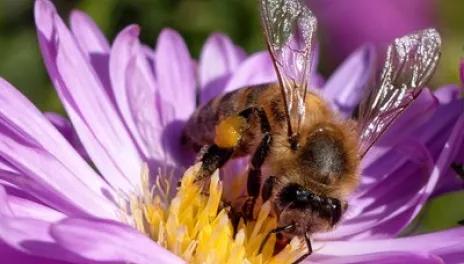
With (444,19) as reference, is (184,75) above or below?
above

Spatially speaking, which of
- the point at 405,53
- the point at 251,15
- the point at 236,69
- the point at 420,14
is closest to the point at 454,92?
the point at 405,53

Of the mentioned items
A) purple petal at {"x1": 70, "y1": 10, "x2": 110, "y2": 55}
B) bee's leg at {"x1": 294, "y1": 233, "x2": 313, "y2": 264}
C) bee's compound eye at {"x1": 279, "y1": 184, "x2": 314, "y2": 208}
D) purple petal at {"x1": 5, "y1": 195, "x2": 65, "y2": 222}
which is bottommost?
bee's leg at {"x1": 294, "y1": 233, "x2": 313, "y2": 264}

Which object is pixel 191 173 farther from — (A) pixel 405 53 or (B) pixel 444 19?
(B) pixel 444 19

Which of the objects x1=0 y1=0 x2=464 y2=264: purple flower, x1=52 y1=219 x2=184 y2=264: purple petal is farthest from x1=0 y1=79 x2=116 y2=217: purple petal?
x1=52 y1=219 x2=184 y2=264: purple petal

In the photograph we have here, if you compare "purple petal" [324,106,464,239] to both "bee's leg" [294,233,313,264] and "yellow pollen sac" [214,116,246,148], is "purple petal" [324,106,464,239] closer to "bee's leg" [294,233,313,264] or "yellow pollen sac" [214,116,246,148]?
"bee's leg" [294,233,313,264]

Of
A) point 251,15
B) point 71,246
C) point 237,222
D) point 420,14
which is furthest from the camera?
point 420,14

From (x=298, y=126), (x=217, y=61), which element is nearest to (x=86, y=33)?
(x=217, y=61)
